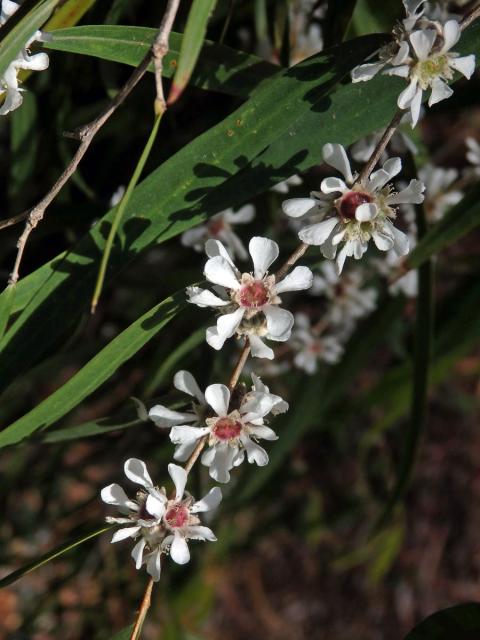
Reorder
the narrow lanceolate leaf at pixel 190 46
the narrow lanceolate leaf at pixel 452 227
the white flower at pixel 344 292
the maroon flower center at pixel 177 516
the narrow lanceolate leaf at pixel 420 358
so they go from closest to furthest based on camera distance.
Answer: the narrow lanceolate leaf at pixel 190 46 < the maroon flower center at pixel 177 516 < the narrow lanceolate leaf at pixel 452 227 < the narrow lanceolate leaf at pixel 420 358 < the white flower at pixel 344 292

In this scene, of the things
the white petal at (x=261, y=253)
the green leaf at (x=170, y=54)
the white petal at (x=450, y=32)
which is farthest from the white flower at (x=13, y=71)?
the white petal at (x=450, y=32)

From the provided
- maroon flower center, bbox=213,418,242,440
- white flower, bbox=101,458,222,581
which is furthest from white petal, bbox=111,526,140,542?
maroon flower center, bbox=213,418,242,440

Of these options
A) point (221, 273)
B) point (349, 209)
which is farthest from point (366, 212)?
point (221, 273)

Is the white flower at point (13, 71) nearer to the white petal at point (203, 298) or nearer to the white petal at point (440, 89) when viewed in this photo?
the white petal at point (203, 298)

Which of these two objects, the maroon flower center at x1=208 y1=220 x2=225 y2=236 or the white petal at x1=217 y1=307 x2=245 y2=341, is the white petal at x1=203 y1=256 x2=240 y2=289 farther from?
the maroon flower center at x1=208 y1=220 x2=225 y2=236

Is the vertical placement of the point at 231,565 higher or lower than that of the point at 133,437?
lower

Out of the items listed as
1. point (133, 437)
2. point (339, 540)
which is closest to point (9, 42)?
point (133, 437)

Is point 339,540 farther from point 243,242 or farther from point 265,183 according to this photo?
point 265,183
